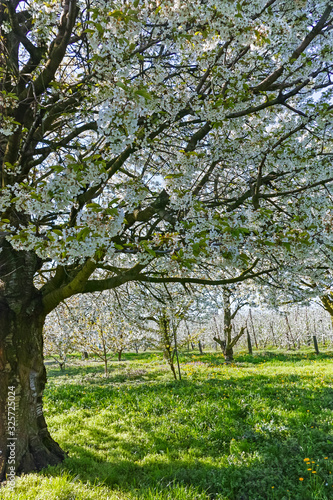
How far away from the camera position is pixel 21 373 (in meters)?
3.43

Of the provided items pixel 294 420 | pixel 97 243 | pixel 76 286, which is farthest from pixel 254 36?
pixel 294 420

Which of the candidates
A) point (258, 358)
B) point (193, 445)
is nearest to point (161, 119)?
point (193, 445)

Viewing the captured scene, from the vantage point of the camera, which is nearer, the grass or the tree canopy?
the tree canopy

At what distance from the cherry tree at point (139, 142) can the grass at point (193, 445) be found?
0.85 meters

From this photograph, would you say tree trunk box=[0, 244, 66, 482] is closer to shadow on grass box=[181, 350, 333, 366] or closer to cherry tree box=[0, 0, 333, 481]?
cherry tree box=[0, 0, 333, 481]

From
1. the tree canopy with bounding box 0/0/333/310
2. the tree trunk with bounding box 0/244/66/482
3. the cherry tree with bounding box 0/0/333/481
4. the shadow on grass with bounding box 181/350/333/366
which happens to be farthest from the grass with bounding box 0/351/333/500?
the shadow on grass with bounding box 181/350/333/366

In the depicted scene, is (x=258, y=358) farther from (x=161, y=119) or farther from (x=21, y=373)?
(x=161, y=119)

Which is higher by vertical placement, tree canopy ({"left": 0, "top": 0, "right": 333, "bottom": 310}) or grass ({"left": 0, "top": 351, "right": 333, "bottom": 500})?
tree canopy ({"left": 0, "top": 0, "right": 333, "bottom": 310})

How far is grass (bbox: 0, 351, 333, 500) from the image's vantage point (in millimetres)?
3068

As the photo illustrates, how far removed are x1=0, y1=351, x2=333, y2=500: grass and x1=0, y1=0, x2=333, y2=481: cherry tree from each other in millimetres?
849

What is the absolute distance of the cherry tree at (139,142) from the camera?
2303mm

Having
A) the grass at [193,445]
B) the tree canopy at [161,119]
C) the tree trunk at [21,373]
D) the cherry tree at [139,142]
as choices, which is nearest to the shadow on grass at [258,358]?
the grass at [193,445]

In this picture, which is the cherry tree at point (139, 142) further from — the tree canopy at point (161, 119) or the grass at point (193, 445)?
the grass at point (193, 445)

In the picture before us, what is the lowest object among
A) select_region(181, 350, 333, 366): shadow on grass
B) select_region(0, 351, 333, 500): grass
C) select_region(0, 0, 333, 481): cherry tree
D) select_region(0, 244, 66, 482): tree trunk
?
select_region(181, 350, 333, 366): shadow on grass
